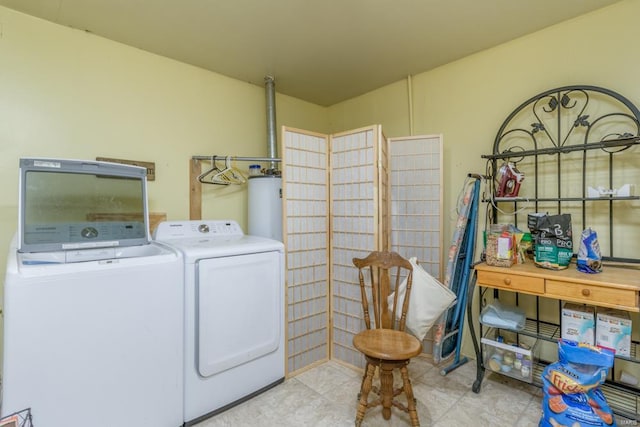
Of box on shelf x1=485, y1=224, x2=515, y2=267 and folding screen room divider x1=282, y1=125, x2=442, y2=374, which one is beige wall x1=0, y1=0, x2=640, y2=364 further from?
box on shelf x1=485, y1=224, x2=515, y2=267

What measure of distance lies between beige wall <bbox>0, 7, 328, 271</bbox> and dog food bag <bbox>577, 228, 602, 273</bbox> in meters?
2.49

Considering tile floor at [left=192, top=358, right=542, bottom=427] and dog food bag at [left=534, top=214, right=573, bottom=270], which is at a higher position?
dog food bag at [left=534, top=214, right=573, bottom=270]

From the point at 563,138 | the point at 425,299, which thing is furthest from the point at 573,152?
the point at 425,299

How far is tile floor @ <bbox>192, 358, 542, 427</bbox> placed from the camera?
1752 mm

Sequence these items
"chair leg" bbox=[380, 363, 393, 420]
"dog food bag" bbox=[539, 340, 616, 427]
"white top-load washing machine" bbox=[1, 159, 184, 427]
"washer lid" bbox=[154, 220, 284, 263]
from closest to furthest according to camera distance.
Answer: "white top-load washing machine" bbox=[1, 159, 184, 427] → "dog food bag" bbox=[539, 340, 616, 427] → "chair leg" bbox=[380, 363, 393, 420] → "washer lid" bbox=[154, 220, 284, 263]

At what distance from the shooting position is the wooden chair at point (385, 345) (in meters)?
1.63

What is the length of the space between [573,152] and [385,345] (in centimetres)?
178

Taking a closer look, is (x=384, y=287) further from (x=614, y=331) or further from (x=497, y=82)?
(x=497, y=82)

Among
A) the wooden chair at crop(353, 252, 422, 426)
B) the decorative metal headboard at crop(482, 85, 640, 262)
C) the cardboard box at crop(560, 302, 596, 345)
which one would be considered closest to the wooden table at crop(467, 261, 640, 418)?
the cardboard box at crop(560, 302, 596, 345)

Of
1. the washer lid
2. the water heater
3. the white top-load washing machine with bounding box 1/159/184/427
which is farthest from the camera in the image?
the water heater

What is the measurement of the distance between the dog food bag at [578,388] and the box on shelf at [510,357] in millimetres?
323

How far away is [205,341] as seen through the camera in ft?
5.83

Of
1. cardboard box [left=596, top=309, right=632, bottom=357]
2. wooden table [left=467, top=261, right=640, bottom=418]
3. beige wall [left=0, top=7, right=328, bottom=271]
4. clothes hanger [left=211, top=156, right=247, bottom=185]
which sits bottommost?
cardboard box [left=596, top=309, right=632, bottom=357]

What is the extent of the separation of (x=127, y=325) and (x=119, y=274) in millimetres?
258
